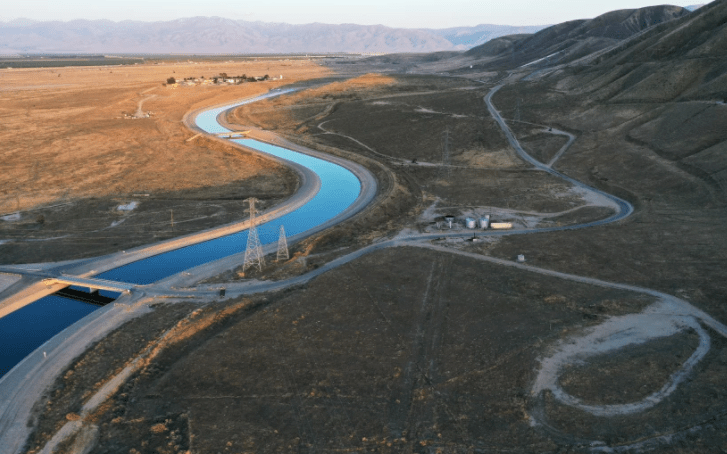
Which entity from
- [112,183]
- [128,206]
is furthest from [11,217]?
[112,183]

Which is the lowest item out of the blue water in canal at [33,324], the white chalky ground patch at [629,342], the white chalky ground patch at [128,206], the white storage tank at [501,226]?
the blue water in canal at [33,324]

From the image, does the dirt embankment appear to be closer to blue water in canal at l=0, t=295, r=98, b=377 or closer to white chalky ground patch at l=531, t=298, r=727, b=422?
blue water in canal at l=0, t=295, r=98, b=377

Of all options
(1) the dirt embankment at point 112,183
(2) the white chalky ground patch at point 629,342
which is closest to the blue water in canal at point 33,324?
(1) the dirt embankment at point 112,183

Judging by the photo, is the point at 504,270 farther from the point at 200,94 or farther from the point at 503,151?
the point at 200,94

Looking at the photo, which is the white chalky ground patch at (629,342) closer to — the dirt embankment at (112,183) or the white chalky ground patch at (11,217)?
the dirt embankment at (112,183)

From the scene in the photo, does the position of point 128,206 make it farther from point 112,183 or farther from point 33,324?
point 33,324

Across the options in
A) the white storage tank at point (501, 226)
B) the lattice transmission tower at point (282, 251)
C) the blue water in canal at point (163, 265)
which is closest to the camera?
the blue water in canal at point (163, 265)
